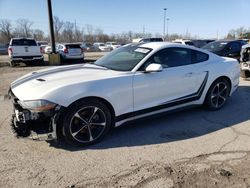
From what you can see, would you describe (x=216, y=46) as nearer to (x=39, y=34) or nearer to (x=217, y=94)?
(x=217, y=94)

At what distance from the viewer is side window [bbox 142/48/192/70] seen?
425 centimetres

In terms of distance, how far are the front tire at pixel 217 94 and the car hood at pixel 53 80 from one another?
7.11ft

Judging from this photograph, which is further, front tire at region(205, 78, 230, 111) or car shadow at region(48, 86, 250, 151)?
front tire at region(205, 78, 230, 111)

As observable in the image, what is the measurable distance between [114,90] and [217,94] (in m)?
2.64

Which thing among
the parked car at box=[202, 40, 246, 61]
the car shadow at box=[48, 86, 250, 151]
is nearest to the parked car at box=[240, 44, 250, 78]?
the parked car at box=[202, 40, 246, 61]

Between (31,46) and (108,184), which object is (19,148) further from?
(31,46)

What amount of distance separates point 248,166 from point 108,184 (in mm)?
1795

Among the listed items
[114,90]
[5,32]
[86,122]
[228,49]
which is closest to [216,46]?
[228,49]

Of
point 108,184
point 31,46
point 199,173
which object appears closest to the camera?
point 108,184

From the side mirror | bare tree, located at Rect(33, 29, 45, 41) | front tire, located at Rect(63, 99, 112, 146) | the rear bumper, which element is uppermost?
bare tree, located at Rect(33, 29, 45, 41)

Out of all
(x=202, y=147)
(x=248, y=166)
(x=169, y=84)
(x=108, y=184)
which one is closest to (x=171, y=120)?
(x=169, y=84)

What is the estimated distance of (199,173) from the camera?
293cm

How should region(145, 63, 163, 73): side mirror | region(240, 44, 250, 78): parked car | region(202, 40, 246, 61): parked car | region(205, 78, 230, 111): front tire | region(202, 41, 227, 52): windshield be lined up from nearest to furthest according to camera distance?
region(145, 63, 163, 73): side mirror, region(205, 78, 230, 111): front tire, region(240, 44, 250, 78): parked car, region(202, 40, 246, 61): parked car, region(202, 41, 227, 52): windshield

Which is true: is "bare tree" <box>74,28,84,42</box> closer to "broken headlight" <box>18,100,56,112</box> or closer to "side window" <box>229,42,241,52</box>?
"side window" <box>229,42,241,52</box>
